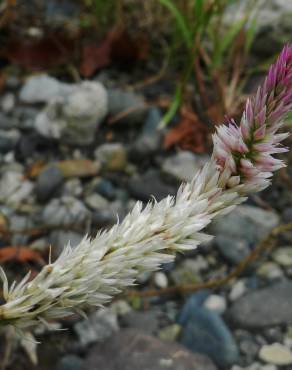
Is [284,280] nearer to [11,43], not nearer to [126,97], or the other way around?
[126,97]

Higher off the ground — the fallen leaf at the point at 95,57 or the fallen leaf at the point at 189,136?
the fallen leaf at the point at 95,57

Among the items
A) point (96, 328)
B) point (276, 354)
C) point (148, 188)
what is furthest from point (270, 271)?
point (96, 328)

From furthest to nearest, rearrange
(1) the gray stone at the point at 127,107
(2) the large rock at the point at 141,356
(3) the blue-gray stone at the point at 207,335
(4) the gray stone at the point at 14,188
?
(1) the gray stone at the point at 127,107 → (4) the gray stone at the point at 14,188 → (3) the blue-gray stone at the point at 207,335 → (2) the large rock at the point at 141,356

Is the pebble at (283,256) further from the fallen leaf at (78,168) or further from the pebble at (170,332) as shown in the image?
the fallen leaf at (78,168)

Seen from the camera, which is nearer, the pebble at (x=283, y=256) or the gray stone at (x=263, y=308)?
the gray stone at (x=263, y=308)

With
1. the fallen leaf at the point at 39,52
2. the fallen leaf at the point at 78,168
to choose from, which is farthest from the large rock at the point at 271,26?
the fallen leaf at the point at 78,168

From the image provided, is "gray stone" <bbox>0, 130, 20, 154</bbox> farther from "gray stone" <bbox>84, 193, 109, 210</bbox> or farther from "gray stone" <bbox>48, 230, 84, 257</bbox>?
"gray stone" <bbox>48, 230, 84, 257</bbox>

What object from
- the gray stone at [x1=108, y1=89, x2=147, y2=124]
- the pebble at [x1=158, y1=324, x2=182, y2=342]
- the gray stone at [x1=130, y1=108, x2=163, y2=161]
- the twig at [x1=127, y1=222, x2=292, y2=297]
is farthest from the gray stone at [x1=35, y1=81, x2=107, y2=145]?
the pebble at [x1=158, y1=324, x2=182, y2=342]
